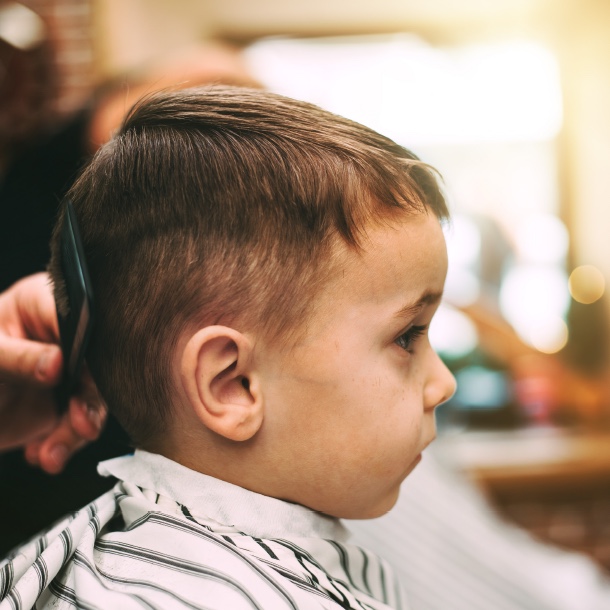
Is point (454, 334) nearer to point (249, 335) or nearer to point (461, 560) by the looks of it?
point (461, 560)

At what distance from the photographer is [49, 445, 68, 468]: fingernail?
812 mm

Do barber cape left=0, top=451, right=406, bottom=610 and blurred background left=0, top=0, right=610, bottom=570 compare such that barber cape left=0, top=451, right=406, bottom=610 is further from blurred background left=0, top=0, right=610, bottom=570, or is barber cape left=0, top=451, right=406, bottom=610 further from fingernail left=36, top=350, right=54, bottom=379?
blurred background left=0, top=0, right=610, bottom=570

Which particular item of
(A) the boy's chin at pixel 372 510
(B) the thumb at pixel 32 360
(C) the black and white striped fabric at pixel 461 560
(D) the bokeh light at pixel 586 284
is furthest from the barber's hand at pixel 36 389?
(D) the bokeh light at pixel 586 284

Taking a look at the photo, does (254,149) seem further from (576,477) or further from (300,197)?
(576,477)

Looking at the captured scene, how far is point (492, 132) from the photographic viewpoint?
2.64 meters

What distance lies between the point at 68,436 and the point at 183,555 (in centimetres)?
32

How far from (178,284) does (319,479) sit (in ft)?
0.81

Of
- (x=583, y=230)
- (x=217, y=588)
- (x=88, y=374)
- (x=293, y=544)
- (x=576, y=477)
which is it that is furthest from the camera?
(x=583, y=230)

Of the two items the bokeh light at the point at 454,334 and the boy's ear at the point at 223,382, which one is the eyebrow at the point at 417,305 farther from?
the bokeh light at the point at 454,334

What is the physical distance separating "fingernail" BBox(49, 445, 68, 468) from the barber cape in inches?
5.1

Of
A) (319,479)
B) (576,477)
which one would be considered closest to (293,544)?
(319,479)

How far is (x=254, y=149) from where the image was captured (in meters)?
0.63

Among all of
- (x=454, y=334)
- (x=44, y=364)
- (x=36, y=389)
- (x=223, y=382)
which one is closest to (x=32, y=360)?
(x=44, y=364)

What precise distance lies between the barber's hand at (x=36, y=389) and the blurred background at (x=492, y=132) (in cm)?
179
